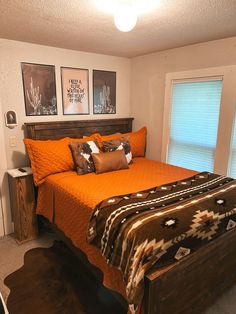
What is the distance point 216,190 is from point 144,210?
73 cm

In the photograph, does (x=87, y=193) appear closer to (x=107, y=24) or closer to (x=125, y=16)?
(x=125, y=16)

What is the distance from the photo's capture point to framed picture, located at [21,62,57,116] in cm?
270

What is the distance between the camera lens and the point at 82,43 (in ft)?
8.75

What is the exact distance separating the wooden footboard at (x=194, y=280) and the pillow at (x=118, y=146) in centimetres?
149

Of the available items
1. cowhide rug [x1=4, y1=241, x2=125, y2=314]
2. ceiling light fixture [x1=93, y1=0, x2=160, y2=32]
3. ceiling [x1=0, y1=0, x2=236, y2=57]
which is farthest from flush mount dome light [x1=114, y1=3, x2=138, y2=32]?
cowhide rug [x1=4, y1=241, x2=125, y2=314]

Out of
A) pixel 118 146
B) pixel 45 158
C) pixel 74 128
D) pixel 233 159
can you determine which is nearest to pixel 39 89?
pixel 74 128

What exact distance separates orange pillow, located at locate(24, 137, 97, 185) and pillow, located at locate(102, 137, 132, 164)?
0.46 meters

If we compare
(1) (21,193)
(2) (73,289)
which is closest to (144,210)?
(2) (73,289)

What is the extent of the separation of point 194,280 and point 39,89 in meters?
2.54

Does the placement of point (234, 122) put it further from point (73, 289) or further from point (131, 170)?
point (73, 289)

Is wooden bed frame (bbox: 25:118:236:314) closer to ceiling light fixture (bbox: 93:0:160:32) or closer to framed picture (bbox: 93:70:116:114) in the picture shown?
ceiling light fixture (bbox: 93:0:160:32)

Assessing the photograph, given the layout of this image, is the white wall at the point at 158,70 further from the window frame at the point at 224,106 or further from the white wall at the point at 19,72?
the white wall at the point at 19,72

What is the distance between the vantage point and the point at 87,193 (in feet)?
6.46

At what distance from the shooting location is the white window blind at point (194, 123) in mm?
2699
